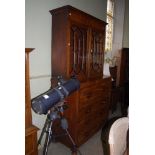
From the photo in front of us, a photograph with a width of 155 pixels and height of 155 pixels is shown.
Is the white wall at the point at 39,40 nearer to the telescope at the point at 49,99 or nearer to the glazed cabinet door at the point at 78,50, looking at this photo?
the glazed cabinet door at the point at 78,50

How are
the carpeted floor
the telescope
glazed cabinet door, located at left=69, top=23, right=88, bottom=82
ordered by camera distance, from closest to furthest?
the telescope < glazed cabinet door, located at left=69, top=23, right=88, bottom=82 < the carpeted floor

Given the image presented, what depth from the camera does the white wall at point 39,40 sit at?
6.67 ft

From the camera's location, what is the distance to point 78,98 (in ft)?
7.16

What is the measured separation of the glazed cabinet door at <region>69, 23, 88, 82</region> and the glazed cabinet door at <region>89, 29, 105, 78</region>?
168mm

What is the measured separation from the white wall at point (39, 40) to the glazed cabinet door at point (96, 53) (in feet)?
2.25

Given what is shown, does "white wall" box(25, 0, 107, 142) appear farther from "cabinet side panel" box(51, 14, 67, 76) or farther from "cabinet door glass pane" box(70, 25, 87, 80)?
"cabinet door glass pane" box(70, 25, 87, 80)

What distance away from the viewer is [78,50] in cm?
231

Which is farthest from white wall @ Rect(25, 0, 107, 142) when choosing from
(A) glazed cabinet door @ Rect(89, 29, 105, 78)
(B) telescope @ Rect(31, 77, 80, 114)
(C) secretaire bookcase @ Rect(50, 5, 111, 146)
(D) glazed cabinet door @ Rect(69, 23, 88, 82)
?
(A) glazed cabinet door @ Rect(89, 29, 105, 78)

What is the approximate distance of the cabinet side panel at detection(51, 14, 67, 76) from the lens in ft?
6.95

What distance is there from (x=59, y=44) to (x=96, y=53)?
2.70 ft

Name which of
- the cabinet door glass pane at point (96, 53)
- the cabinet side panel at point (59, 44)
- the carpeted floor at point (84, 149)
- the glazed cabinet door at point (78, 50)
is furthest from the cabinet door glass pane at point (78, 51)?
the carpeted floor at point (84, 149)
